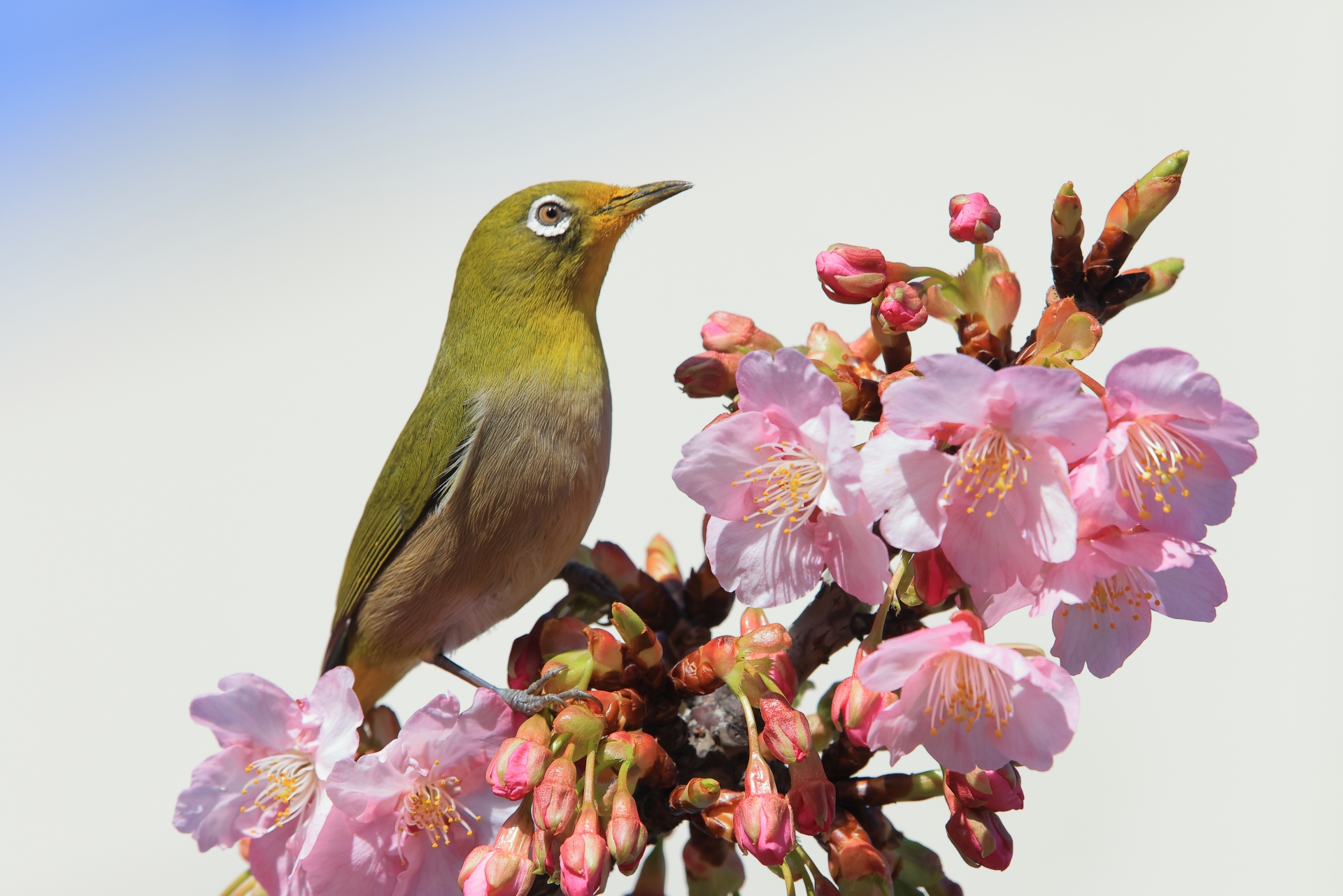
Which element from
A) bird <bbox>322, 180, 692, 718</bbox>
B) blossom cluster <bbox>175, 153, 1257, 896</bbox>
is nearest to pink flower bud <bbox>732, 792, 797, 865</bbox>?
blossom cluster <bbox>175, 153, 1257, 896</bbox>

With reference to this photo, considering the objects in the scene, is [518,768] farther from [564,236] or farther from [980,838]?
[564,236]

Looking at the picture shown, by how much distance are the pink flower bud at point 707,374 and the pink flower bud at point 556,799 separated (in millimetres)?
681

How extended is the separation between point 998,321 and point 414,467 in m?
1.51

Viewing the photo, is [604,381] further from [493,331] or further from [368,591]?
[368,591]

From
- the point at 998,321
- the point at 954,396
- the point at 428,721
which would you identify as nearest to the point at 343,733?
the point at 428,721

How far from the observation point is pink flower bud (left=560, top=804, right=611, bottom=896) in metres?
1.27

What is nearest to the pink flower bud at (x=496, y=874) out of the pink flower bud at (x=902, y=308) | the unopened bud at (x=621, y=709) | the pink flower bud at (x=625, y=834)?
the pink flower bud at (x=625, y=834)

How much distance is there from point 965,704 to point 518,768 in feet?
2.07

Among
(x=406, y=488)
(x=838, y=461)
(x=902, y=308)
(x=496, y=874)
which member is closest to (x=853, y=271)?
(x=902, y=308)

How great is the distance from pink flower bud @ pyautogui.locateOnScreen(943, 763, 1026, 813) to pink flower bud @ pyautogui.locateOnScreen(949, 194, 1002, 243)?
0.79m

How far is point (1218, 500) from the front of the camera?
1.26m

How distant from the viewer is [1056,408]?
3.79 ft

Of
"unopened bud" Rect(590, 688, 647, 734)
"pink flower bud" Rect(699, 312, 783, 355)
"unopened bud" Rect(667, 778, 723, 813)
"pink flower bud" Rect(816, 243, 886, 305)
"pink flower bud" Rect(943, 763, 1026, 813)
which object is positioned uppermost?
"pink flower bud" Rect(816, 243, 886, 305)

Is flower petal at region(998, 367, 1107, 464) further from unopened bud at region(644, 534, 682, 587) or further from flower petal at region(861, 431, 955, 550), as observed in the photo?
unopened bud at region(644, 534, 682, 587)
